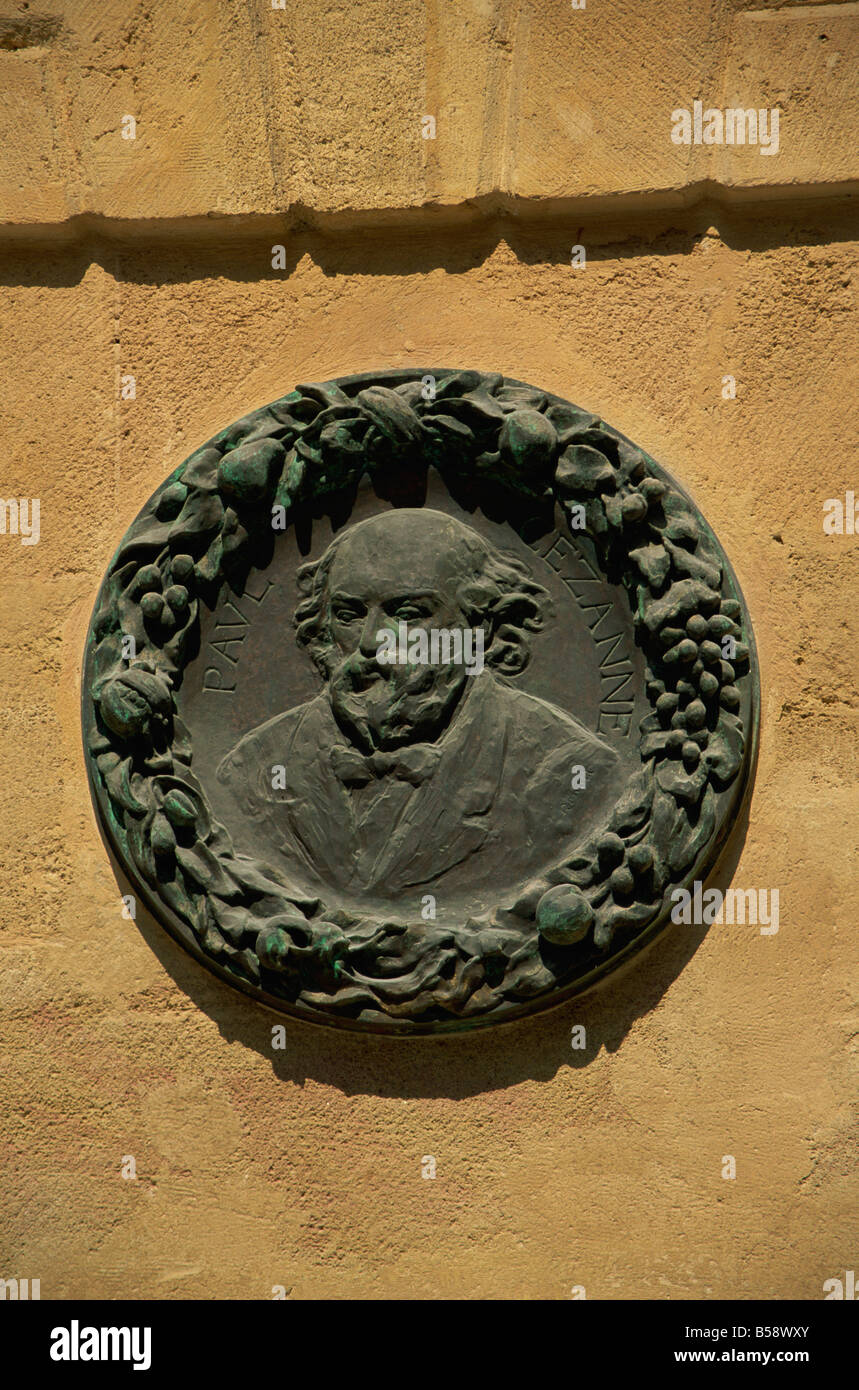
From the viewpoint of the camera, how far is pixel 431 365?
4.05 meters

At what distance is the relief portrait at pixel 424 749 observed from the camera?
3762 millimetres

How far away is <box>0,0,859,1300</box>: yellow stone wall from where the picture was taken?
3.74 m

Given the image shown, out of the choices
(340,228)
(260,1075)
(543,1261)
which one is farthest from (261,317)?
(543,1261)

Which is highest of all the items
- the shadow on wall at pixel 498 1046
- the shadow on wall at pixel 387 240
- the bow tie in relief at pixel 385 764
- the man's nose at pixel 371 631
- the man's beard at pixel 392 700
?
the shadow on wall at pixel 387 240

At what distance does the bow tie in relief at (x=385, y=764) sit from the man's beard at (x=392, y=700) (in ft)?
0.09

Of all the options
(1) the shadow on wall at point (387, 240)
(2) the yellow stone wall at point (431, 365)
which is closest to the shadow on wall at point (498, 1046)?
(2) the yellow stone wall at point (431, 365)

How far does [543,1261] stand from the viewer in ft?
12.2

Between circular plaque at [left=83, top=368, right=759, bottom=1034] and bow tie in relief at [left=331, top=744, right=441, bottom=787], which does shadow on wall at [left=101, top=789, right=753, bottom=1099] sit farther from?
bow tie in relief at [left=331, top=744, right=441, bottom=787]

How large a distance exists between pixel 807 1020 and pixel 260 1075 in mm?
1399

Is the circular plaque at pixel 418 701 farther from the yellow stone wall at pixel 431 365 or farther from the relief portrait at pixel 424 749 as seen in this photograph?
the yellow stone wall at pixel 431 365

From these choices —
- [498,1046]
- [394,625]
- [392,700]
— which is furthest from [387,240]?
[498,1046]

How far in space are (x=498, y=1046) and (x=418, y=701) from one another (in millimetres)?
902

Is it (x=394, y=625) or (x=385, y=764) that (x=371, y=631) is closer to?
(x=394, y=625)

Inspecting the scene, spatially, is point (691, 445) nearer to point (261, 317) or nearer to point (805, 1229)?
point (261, 317)
